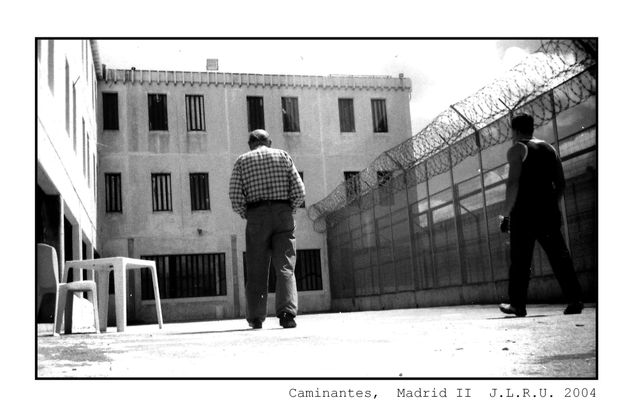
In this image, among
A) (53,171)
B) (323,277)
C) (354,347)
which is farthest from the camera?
(323,277)

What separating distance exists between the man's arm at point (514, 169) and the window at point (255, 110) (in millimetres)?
2107

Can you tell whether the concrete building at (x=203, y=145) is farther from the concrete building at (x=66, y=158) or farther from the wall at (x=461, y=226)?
the wall at (x=461, y=226)

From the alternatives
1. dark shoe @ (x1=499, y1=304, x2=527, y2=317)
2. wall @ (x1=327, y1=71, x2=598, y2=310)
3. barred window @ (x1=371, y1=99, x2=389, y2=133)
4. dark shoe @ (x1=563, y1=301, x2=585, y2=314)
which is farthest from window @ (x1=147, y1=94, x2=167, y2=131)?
dark shoe @ (x1=563, y1=301, x2=585, y2=314)

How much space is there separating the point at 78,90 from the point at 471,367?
7.19 m

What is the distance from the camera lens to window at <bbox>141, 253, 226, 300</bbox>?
522 cm

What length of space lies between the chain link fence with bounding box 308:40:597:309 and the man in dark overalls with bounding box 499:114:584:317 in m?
0.17

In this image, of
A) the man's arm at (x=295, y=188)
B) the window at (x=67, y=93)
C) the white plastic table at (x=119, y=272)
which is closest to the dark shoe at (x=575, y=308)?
the man's arm at (x=295, y=188)

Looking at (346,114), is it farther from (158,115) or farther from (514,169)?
(514,169)

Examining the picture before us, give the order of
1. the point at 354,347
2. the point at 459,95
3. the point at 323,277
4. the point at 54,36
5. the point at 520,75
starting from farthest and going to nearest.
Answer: the point at 323,277
the point at 459,95
the point at 520,75
the point at 54,36
the point at 354,347

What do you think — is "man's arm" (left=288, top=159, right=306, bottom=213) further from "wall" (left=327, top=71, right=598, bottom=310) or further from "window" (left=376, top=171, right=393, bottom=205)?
"window" (left=376, top=171, right=393, bottom=205)

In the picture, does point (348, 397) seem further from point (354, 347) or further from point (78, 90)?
point (78, 90)

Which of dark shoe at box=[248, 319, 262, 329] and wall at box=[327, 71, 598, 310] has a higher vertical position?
wall at box=[327, 71, 598, 310]

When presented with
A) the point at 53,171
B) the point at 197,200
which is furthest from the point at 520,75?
the point at 53,171

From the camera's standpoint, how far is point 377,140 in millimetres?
6426
